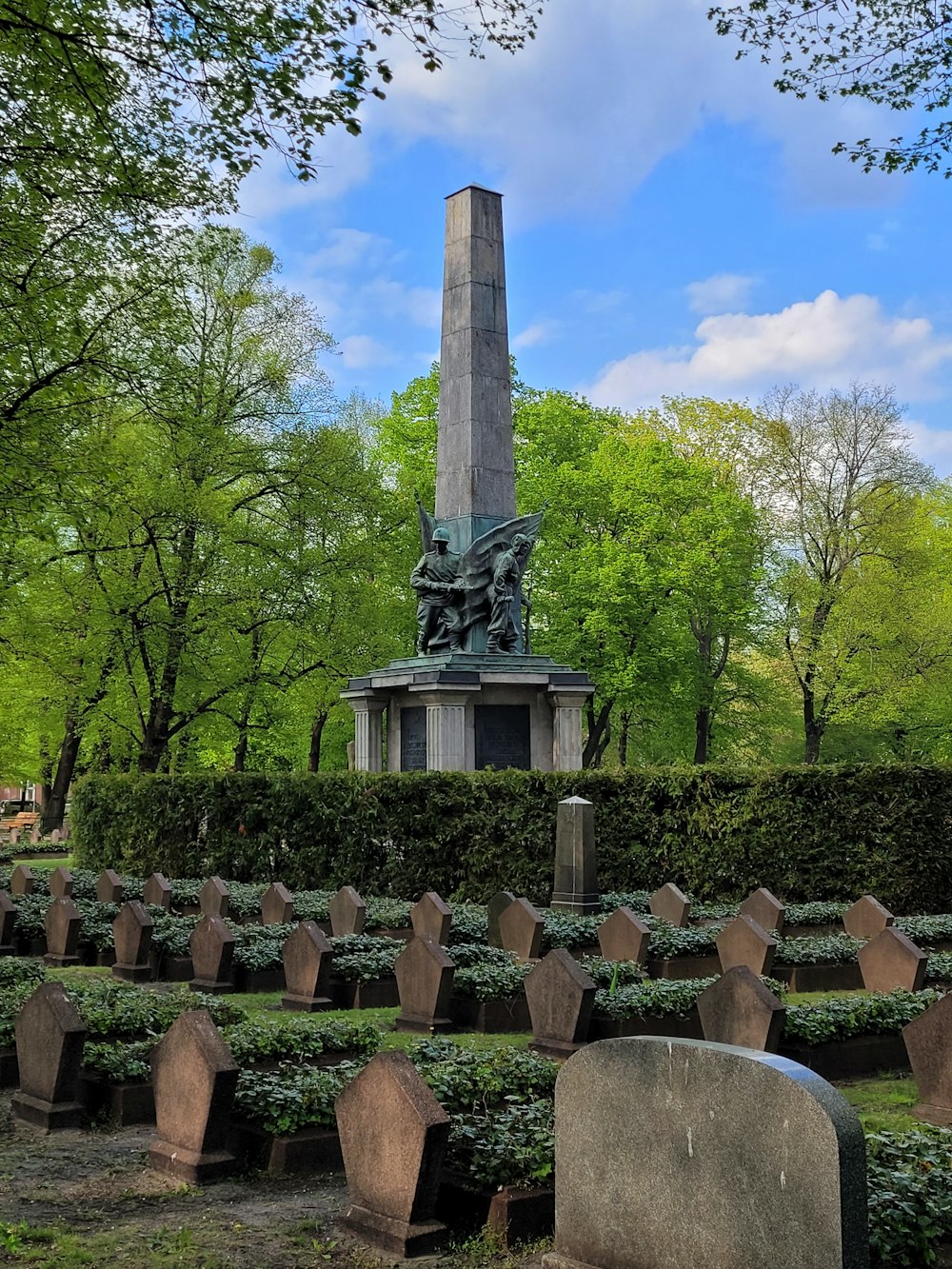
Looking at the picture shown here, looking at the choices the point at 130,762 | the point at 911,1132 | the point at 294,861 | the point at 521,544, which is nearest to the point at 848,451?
the point at 521,544

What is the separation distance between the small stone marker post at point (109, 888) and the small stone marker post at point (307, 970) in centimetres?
534

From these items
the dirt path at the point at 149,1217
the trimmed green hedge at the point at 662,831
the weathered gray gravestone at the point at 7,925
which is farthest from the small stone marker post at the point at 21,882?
the dirt path at the point at 149,1217

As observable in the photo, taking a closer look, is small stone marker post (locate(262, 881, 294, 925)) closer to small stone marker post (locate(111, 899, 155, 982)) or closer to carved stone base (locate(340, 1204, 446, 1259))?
small stone marker post (locate(111, 899, 155, 982))

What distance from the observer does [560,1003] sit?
27.9 feet

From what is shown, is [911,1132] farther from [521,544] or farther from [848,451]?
[848,451]

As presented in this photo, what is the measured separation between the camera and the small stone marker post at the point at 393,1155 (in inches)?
201

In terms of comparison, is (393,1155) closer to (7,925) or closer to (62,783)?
(7,925)

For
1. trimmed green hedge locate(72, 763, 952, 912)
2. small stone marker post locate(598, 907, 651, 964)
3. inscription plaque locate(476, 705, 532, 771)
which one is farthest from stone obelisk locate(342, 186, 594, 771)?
small stone marker post locate(598, 907, 651, 964)

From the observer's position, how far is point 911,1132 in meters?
5.85

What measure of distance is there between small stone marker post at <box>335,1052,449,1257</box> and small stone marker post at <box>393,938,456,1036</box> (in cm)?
418

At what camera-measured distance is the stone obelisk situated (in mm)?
20062

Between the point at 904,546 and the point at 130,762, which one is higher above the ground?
the point at 904,546

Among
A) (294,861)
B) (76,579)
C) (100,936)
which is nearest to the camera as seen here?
(100,936)

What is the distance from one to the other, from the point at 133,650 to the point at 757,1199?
26.5 m
